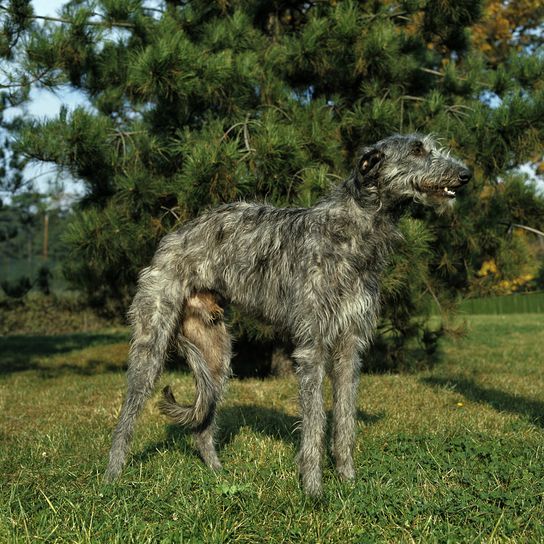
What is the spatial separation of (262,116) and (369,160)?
408 centimetres

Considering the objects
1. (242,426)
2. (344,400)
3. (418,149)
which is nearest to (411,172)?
(418,149)

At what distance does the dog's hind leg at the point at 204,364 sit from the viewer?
507 centimetres

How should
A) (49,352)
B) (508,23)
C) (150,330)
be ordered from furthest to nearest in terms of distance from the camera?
1. (508,23)
2. (49,352)
3. (150,330)

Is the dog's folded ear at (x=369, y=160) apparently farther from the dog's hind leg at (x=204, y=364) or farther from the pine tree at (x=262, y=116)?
the pine tree at (x=262, y=116)

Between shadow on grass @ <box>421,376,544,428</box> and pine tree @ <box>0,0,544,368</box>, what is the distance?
832 millimetres

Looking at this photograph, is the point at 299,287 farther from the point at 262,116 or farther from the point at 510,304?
the point at 510,304

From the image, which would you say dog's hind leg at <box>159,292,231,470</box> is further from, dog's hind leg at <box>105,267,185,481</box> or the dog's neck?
the dog's neck

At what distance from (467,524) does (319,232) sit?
6.75ft

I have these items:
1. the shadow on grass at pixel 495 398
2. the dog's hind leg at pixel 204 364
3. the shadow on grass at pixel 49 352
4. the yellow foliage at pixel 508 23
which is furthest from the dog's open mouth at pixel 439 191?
the yellow foliage at pixel 508 23

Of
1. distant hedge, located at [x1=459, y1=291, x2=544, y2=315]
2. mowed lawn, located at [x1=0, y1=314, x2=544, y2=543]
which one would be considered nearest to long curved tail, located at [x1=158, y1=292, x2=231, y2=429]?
mowed lawn, located at [x1=0, y1=314, x2=544, y2=543]

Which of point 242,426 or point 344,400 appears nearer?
point 344,400

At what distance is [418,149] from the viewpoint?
458cm

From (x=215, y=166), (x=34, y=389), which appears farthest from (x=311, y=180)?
(x=34, y=389)

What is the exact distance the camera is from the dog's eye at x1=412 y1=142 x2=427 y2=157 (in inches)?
180
